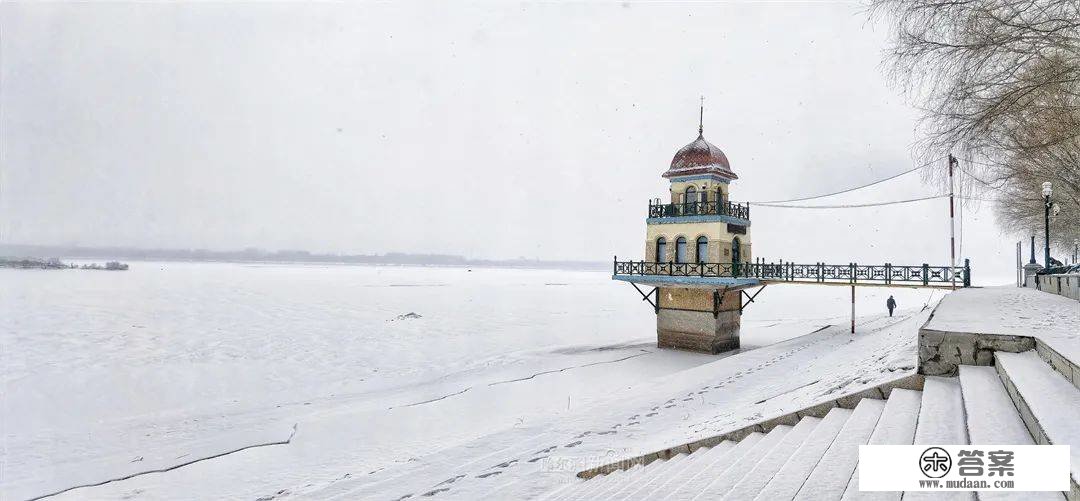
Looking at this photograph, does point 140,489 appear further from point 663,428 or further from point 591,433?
point 663,428

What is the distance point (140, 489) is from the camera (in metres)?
9.25

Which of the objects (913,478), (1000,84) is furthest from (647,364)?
(913,478)

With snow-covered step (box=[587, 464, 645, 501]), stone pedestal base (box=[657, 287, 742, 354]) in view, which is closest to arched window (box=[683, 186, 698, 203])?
stone pedestal base (box=[657, 287, 742, 354])

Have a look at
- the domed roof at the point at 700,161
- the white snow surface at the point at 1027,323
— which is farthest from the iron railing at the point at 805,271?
the white snow surface at the point at 1027,323

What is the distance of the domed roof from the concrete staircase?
17720 millimetres

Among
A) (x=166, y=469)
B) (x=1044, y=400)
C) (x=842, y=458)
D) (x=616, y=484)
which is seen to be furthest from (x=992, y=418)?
(x=166, y=469)

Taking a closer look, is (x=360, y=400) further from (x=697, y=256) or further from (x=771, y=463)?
(x=697, y=256)

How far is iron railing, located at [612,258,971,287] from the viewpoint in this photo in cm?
1802

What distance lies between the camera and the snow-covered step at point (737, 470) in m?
4.10

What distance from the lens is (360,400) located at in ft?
50.2

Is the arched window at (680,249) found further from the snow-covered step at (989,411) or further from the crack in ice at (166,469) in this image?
the snow-covered step at (989,411)

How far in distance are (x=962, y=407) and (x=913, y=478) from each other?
1665 millimetres

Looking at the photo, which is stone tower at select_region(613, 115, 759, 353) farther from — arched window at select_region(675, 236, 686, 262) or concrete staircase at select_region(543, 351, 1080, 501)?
A: concrete staircase at select_region(543, 351, 1080, 501)

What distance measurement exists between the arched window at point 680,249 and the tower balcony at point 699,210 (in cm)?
115
